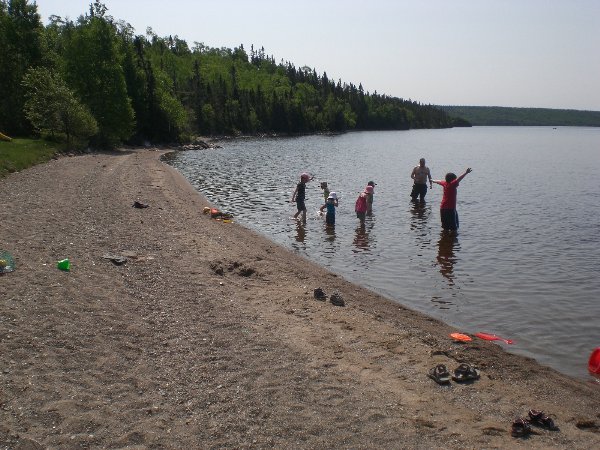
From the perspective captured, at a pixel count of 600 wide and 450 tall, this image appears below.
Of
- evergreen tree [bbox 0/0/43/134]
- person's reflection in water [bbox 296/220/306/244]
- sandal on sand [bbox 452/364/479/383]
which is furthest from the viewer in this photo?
evergreen tree [bbox 0/0/43/134]

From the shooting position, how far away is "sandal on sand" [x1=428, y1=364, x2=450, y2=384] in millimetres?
7141

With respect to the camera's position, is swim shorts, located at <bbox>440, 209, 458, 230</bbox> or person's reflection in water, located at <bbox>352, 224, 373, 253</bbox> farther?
swim shorts, located at <bbox>440, 209, 458, 230</bbox>

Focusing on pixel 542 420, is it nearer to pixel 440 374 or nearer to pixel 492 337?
pixel 440 374

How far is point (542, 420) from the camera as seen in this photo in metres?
6.17

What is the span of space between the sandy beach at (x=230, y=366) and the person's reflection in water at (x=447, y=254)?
3182 mm

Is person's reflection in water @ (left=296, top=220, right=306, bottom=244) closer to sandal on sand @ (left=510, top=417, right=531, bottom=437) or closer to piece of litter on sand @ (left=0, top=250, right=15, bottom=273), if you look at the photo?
piece of litter on sand @ (left=0, top=250, right=15, bottom=273)

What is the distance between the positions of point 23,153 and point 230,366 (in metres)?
31.0

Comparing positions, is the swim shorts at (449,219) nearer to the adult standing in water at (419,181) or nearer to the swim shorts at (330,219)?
the swim shorts at (330,219)

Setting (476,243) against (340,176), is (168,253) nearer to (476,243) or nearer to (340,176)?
(476,243)

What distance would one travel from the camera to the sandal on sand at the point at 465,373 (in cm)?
730

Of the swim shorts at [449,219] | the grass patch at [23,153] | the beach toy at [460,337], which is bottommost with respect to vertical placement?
the beach toy at [460,337]

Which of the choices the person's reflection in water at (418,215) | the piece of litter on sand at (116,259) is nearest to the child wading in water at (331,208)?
the person's reflection in water at (418,215)

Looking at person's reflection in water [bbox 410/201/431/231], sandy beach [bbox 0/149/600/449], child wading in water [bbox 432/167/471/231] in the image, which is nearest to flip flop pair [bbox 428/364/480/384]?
sandy beach [bbox 0/149/600/449]

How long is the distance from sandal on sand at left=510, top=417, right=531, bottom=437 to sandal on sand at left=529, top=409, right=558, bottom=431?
0.24 metres
